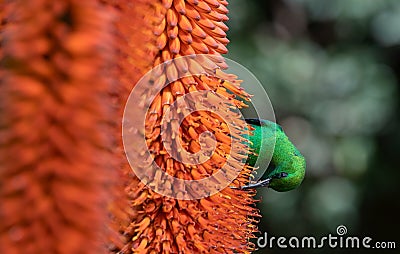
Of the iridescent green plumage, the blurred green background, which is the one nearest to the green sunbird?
the iridescent green plumage

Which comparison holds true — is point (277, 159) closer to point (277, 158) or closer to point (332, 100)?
point (277, 158)

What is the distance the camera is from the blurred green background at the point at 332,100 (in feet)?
12.8

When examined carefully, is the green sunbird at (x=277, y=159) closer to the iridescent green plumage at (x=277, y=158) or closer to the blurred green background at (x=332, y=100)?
the iridescent green plumage at (x=277, y=158)

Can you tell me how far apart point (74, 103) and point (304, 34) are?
390 centimetres

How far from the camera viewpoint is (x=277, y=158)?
1925mm

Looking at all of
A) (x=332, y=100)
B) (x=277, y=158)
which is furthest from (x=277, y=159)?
(x=332, y=100)

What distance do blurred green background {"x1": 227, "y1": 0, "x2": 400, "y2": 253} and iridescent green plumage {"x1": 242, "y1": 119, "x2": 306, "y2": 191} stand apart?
71.6 inches

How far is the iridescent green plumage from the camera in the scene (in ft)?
5.78

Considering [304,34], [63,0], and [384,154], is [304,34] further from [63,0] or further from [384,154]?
[63,0]

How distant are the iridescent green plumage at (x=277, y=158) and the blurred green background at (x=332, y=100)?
5.97ft

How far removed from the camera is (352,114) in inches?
156

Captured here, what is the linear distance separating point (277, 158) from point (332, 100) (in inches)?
87.4

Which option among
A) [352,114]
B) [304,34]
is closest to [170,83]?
[352,114]

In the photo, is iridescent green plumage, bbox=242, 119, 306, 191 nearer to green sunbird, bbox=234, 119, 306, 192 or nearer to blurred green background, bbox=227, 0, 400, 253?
green sunbird, bbox=234, 119, 306, 192
